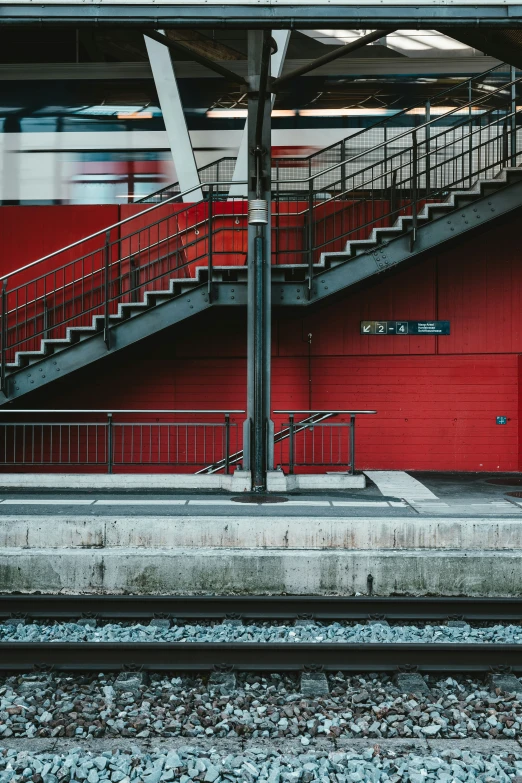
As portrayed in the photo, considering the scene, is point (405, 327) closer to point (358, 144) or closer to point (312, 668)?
point (358, 144)

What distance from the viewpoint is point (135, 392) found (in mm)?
14852

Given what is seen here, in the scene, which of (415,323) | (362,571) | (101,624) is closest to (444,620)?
(362,571)

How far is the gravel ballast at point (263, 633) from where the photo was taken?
605 centimetres

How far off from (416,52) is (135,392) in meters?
9.03

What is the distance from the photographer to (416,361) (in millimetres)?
14570

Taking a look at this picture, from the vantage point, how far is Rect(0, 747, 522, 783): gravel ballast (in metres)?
3.73

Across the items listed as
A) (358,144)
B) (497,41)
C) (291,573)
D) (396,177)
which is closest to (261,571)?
(291,573)

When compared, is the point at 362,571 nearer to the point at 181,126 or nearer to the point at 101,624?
the point at 101,624

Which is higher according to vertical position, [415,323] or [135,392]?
[415,323]

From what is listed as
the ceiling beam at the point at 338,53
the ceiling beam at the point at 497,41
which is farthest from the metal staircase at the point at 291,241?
the ceiling beam at the point at 338,53

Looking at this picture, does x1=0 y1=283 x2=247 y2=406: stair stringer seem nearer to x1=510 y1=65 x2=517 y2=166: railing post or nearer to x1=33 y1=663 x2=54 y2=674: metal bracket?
x1=510 y1=65 x2=517 y2=166: railing post

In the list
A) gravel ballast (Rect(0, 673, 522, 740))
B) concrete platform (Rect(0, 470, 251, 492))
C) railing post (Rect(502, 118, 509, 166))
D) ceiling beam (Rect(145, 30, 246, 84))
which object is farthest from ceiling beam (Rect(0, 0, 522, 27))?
concrete platform (Rect(0, 470, 251, 492))

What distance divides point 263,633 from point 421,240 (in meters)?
7.70

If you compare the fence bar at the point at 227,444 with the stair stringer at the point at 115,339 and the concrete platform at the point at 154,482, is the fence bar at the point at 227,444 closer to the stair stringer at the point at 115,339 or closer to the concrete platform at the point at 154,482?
the concrete platform at the point at 154,482
